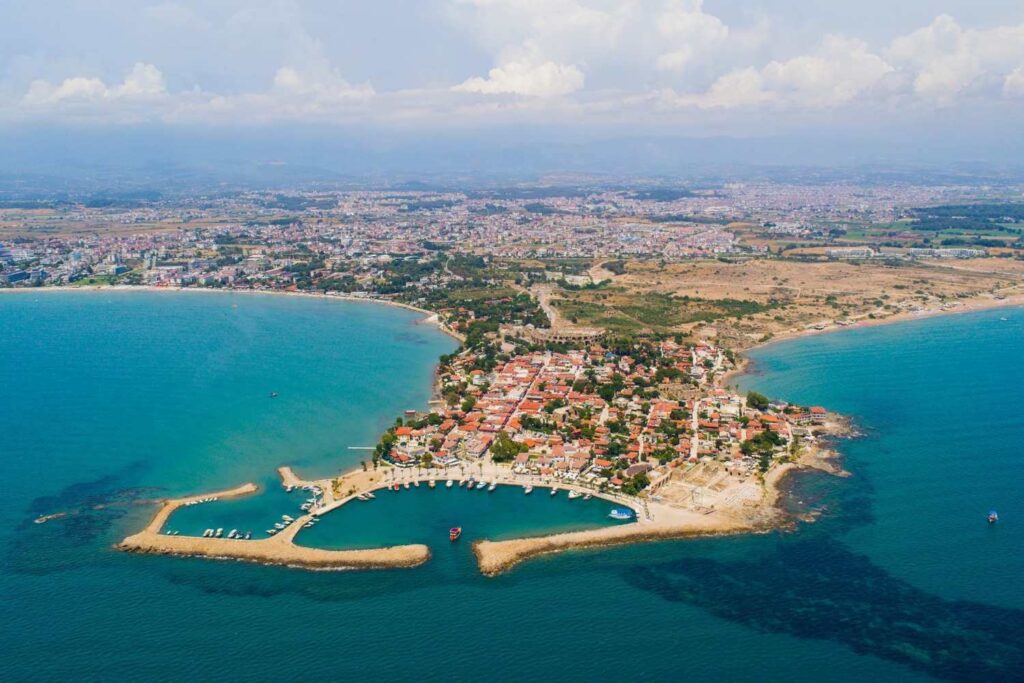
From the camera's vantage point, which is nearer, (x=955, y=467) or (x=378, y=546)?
(x=378, y=546)

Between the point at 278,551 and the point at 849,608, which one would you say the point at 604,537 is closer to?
the point at 849,608

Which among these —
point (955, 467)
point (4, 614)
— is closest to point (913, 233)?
point (955, 467)

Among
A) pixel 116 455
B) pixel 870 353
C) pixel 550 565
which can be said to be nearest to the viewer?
pixel 550 565

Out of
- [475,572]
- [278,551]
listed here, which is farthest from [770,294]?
[278,551]

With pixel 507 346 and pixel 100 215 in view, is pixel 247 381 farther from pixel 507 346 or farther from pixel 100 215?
pixel 100 215

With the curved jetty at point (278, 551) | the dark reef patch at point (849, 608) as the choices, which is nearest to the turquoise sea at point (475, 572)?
the dark reef patch at point (849, 608)

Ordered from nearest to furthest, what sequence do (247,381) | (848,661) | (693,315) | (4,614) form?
(848,661) → (4,614) → (247,381) → (693,315)
